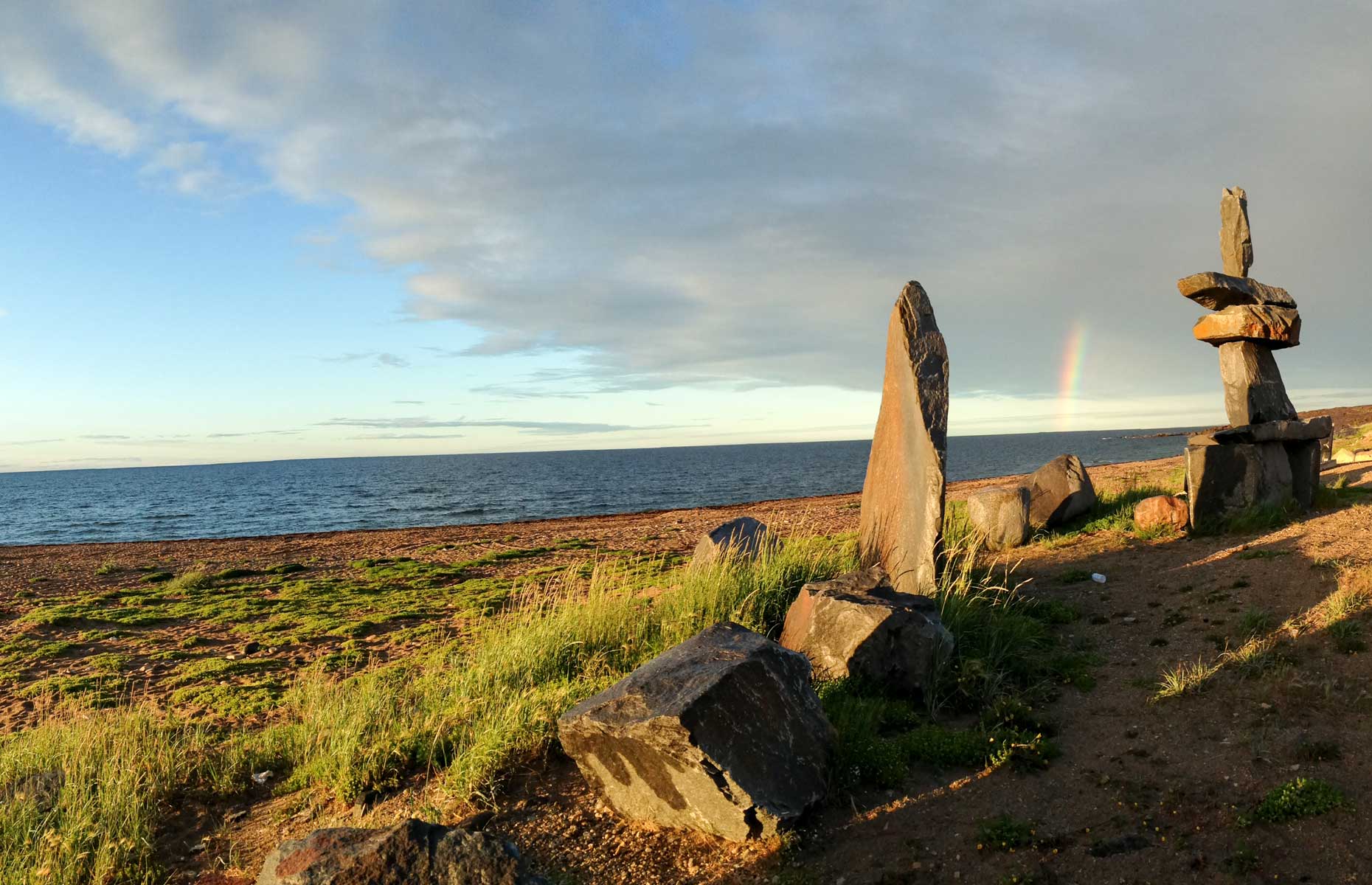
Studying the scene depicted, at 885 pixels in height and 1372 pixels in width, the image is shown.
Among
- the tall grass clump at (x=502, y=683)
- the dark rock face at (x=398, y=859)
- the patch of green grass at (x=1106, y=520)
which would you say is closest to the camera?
the dark rock face at (x=398, y=859)

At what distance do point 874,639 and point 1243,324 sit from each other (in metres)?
9.14

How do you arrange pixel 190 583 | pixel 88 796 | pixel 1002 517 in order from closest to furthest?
pixel 88 796 → pixel 1002 517 → pixel 190 583

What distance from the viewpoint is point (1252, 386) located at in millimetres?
12148

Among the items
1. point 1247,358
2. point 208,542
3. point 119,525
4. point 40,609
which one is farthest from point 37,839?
point 119,525

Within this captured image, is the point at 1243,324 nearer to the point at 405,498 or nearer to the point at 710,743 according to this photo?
the point at 710,743

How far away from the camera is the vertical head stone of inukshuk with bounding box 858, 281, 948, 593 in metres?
9.16

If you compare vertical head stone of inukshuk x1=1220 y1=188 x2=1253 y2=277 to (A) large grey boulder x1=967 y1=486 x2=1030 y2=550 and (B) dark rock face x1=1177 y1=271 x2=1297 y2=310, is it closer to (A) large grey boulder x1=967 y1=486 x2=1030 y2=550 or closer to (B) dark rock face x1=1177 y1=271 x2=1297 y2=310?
(B) dark rock face x1=1177 y1=271 x2=1297 y2=310

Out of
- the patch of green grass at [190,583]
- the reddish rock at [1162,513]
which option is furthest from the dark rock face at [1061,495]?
the patch of green grass at [190,583]

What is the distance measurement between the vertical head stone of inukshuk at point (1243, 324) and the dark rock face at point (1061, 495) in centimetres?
239

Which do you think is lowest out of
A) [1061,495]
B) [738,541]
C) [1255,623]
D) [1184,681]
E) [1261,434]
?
[1184,681]

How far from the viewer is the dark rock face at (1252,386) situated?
12.1 metres

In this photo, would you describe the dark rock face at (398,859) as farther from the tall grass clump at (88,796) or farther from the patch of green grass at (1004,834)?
Answer: the patch of green grass at (1004,834)

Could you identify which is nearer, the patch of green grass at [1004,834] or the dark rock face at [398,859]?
the dark rock face at [398,859]

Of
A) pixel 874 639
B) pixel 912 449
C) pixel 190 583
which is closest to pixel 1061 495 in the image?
pixel 912 449
